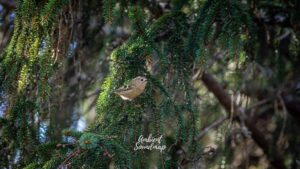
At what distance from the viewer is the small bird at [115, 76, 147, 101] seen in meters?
2.00

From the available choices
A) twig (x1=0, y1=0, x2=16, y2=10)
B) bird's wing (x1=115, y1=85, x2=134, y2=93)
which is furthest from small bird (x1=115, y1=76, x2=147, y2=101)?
twig (x1=0, y1=0, x2=16, y2=10)

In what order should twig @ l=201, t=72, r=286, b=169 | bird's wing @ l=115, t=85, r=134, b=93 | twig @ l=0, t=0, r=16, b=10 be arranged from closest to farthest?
bird's wing @ l=115, t=85, r=134, b=93 → twig @ l=0, t=0, r=16, b=10 → twig @ l=201, t=72, r=286, b=169

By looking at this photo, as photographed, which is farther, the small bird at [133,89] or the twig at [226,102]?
the twig at [226,102]

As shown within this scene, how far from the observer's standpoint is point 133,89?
2.00 metres

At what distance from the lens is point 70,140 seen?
203 centimetres

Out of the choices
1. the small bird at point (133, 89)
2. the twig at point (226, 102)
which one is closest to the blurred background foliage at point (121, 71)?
the small bird at point (133, 89)

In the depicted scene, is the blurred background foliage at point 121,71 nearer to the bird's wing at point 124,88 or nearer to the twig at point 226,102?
the bird's wing at point 124,88

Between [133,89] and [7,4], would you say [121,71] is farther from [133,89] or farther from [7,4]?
[7,4]

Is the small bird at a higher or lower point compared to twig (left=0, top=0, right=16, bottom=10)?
lower

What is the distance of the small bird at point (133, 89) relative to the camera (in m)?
2.00

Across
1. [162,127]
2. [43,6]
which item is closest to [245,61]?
[162,127]

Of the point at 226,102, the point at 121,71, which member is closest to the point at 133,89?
the point at 121,71

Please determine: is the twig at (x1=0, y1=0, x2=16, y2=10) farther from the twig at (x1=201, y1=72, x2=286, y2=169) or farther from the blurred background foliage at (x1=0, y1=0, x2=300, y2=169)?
the twig at (x1=201, y1=72, x2=286, y2=169)

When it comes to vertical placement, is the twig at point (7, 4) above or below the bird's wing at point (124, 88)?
above
